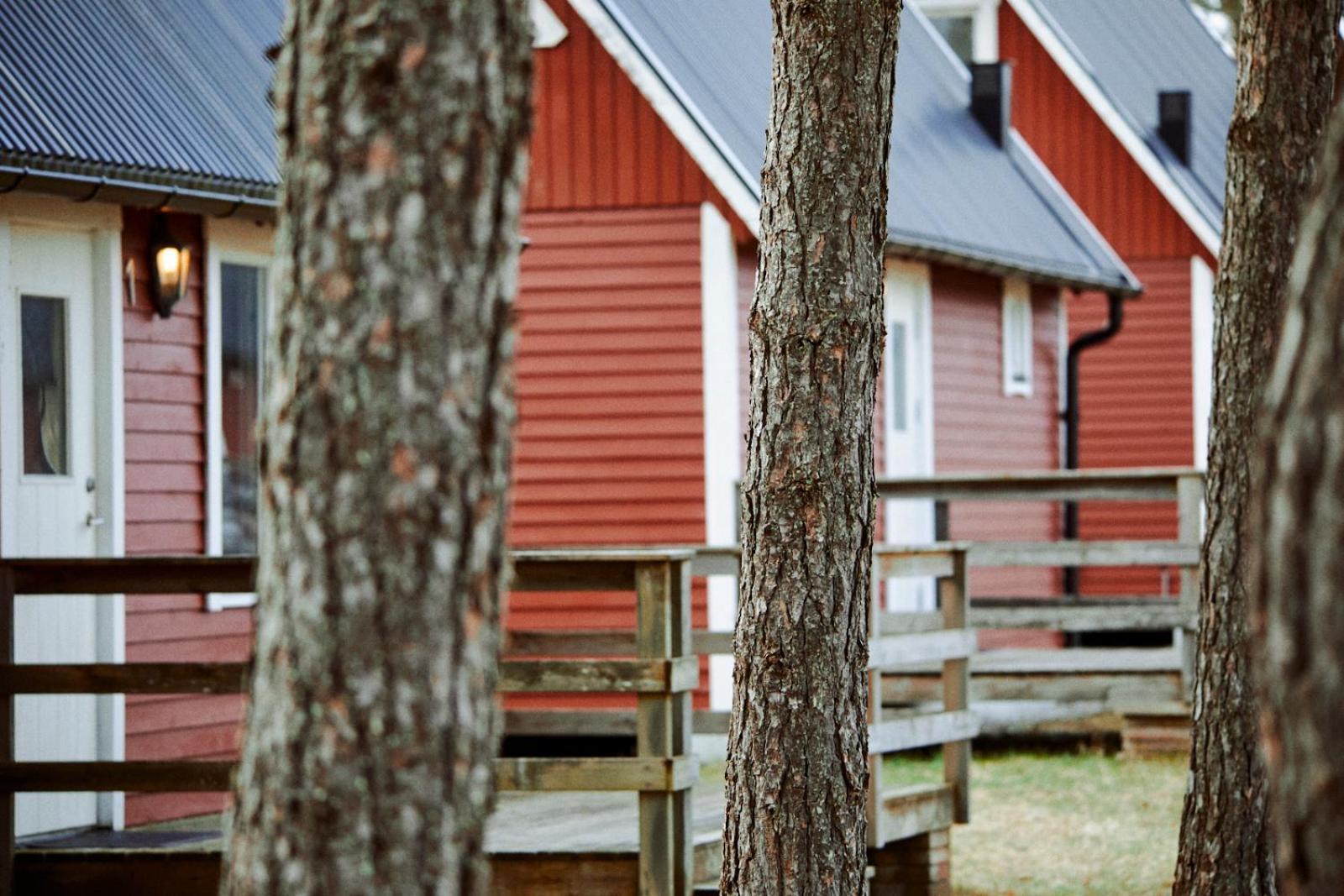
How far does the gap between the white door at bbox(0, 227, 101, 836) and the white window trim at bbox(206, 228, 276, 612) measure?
707 millimetres

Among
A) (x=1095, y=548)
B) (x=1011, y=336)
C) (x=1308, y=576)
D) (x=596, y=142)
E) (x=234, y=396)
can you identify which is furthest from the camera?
(x=1011, y=336)

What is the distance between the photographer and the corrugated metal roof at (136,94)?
29.0ft

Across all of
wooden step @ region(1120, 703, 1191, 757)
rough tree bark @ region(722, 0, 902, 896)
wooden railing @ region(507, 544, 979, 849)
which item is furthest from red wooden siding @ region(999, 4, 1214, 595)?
rough tree bark @ region(722, 0, 902, 896)

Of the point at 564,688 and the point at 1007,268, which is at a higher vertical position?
the point at 1007,268

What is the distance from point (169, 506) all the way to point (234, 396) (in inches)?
28.2

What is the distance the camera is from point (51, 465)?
30.9ft

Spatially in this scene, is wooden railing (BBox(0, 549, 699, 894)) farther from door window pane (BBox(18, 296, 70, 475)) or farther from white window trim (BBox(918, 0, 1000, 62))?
white window trim (BBox(918, 0, 1000, 62))

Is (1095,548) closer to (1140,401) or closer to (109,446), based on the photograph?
(109,446)

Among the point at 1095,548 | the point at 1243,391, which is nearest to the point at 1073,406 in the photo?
the point at 1095,548

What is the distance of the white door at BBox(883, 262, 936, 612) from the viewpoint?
1702 cm

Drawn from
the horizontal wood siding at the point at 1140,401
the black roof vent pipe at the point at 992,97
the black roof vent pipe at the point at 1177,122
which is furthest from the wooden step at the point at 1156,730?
the black roof vent pipe at the point at 1177,122

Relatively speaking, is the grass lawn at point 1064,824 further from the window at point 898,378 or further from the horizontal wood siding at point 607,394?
the window at point 898,378

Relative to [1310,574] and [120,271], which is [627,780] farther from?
[1310,574]

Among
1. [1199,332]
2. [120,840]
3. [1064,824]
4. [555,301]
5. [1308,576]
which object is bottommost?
[1064,824]
